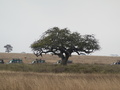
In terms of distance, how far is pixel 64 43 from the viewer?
126 feet

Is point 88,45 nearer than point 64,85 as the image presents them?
No

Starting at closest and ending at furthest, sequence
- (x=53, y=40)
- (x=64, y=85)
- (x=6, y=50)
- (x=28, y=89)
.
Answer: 1. (x=28, y=89)
2. (x=64, y=85)
3. (x=53, y=40)
4. (x=6, y=50)

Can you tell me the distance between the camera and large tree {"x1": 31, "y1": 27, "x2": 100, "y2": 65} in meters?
38.1

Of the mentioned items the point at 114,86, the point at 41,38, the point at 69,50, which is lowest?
the point at 114,86

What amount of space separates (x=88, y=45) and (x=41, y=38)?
8851mm

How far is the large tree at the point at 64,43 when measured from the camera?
125ft

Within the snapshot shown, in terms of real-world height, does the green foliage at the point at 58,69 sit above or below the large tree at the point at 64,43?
below

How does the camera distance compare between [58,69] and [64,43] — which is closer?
[58,69]

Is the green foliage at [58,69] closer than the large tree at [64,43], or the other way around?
the green foliage at [58,69]

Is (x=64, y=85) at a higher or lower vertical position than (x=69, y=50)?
lower

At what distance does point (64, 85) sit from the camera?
9250 millimetres

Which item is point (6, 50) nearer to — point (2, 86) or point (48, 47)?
point (48, 47)

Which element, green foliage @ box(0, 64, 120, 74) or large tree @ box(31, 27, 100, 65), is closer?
green foliage @ box(0, 64, 120, 74)

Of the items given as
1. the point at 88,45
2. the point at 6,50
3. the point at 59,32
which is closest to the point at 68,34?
the point at 59,32
